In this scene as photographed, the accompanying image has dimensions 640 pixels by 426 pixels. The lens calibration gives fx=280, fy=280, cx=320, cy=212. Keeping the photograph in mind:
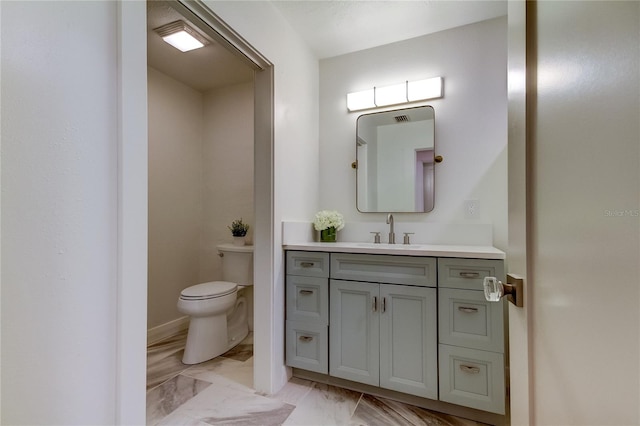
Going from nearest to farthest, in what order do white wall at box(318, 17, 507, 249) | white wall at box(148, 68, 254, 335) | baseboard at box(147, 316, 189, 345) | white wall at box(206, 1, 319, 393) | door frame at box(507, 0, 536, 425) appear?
door frame at box(507, 0, 536, 425) < white wall at box(206, 1, 319, 393) < white wall at box(318, 17, 507, 249) < baseboard at box(147, 316, 189, 345) < white wall at box(148, 68, 254, 335)

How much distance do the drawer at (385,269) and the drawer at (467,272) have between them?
0.05 meters

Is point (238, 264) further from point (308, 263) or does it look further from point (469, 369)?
point (469, 369)

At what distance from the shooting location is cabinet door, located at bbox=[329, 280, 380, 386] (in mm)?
1660

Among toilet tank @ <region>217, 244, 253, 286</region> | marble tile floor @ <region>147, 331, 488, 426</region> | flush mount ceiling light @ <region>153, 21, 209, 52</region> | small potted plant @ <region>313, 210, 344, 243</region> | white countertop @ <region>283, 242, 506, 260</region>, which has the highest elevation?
flush mount ceiling light @ <region>153, 21, 209, 52</region>

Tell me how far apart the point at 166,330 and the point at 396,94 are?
2.85 meters

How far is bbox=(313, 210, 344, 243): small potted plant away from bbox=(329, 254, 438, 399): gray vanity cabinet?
1.30 ft

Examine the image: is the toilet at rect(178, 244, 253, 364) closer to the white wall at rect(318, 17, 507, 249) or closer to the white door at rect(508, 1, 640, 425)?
the white wall at rect(318, 17, 507, 249)

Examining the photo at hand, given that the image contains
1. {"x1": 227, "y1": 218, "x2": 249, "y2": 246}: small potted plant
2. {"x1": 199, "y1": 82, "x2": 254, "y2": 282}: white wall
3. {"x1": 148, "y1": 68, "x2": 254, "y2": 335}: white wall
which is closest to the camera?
{"x1": 148, "y1": 68, "x2": 254, "y2": 335}: white wall

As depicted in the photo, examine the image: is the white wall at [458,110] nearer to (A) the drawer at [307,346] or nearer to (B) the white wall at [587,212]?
(A) the drawer at [307,346]

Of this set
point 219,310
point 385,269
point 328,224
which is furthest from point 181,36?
point 385,269

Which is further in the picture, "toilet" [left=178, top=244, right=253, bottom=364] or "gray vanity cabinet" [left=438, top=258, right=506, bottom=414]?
"toilet" [left=178, top=244, right=253, bottom=364]

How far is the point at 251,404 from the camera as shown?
1613 millimetres

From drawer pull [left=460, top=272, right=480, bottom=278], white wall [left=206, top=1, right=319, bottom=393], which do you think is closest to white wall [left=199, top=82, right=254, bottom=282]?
white wall [left=206, top=1, right=319, bottom=393]

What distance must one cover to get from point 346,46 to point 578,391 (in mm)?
2392
